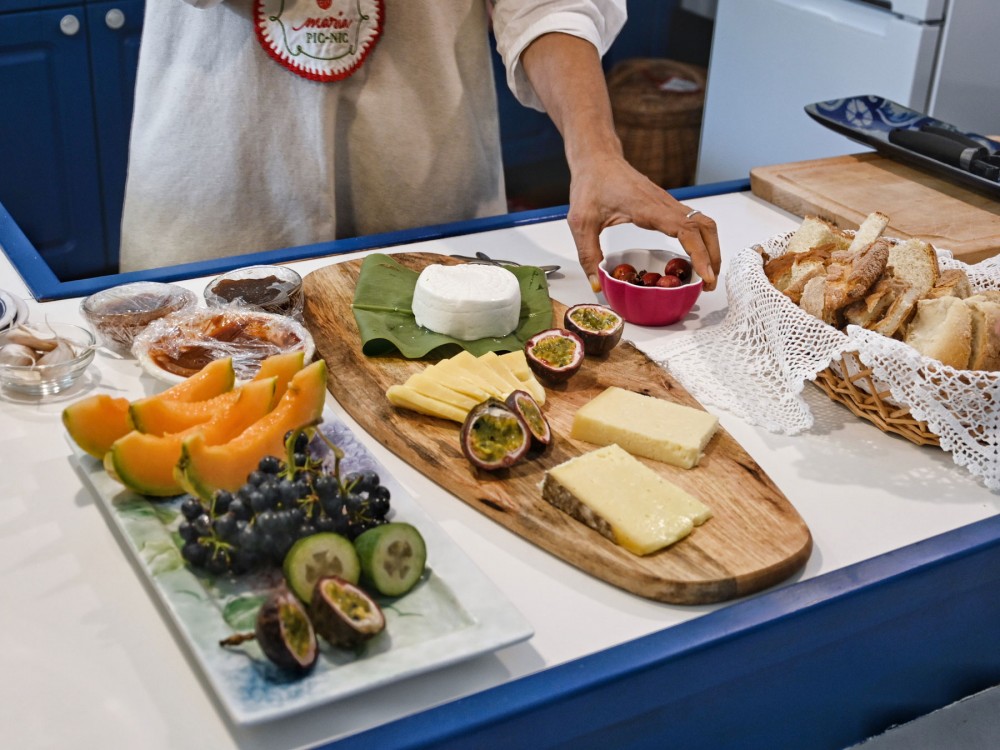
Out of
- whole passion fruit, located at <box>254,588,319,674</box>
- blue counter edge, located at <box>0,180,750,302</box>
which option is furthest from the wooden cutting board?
whole passion fruit, located at <box>254,588,319,674</box>

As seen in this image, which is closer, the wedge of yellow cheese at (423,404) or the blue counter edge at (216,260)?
the wedge of yellow cheese at (423,404)

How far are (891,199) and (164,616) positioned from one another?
1.52m

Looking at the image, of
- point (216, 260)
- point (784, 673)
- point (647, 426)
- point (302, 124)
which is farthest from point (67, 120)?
point (784, 673)

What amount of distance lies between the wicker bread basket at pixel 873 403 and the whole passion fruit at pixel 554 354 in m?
0.31

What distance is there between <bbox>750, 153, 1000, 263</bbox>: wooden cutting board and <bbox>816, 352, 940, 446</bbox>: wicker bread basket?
549mm

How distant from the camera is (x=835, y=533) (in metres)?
1.17

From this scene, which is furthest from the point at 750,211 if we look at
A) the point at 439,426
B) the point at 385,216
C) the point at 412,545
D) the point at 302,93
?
the point at 412,545

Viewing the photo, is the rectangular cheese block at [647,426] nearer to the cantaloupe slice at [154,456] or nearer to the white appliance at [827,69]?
the cantaloupe slice at [154,456]

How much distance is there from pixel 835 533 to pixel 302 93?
45.3 inches

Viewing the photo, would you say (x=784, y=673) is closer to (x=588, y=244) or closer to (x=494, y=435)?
(x=494, y=435)

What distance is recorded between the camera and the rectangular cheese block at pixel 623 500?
110 centimetres

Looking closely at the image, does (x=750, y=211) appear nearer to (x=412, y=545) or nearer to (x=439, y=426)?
(x=439, y=426)

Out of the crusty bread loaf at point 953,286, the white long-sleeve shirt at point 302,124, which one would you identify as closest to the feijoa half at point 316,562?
the crusty bread loaf at point 953,286

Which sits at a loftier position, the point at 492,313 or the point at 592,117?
the point at 592,117
